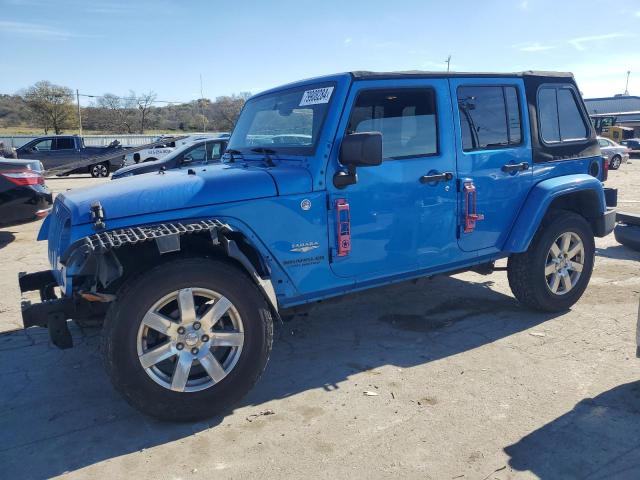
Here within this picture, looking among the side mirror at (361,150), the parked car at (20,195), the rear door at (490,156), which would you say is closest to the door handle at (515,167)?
the rear door at (490,156)

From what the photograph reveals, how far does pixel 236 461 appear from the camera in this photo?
2740 mm

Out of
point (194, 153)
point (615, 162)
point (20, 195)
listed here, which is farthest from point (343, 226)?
point (615, 162)

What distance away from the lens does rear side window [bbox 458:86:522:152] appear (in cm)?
419

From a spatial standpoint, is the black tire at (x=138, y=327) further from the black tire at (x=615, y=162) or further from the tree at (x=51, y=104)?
the tree at (x=51, y=104)

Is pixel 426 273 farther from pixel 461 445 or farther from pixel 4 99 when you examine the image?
pixel 4 99

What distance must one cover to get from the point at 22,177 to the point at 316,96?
6.08 metres

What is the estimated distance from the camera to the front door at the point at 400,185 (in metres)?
3.64

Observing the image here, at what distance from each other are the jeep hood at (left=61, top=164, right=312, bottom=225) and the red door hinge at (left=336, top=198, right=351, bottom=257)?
0.28 metres

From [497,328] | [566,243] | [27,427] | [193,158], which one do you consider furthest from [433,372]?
[193,158]

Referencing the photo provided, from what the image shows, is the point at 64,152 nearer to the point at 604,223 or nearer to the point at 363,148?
the point at 363,148

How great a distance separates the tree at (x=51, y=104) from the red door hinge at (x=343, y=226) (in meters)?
54.3

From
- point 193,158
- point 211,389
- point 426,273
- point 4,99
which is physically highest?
point 4,99

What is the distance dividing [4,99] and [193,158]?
231ft

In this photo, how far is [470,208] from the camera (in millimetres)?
4180
